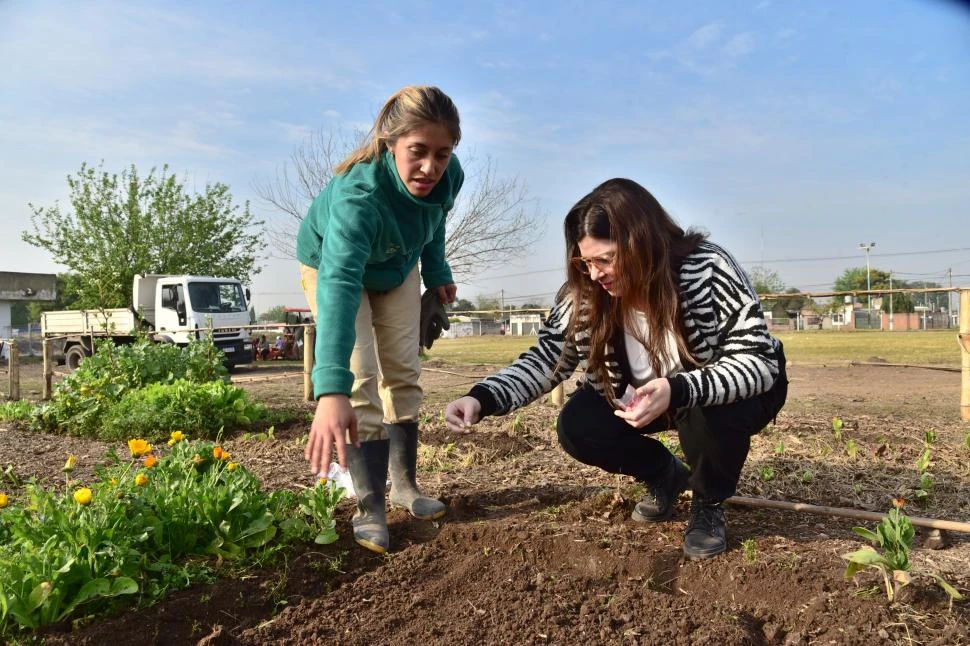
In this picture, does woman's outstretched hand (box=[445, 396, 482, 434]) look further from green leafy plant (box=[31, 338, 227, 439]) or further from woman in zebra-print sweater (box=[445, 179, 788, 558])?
green leafy plant (box=[31, 338, 227, 439])

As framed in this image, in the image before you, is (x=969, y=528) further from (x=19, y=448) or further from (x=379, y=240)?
(x=19, y=448)

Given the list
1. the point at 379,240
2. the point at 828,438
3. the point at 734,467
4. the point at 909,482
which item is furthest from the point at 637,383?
the point at 828,438

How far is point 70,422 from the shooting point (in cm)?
550

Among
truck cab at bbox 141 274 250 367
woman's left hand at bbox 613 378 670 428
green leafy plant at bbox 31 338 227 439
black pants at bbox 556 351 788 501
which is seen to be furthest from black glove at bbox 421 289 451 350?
truck cab at bbox 141 274 250 367

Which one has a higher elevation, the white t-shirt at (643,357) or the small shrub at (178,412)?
the white t-shirt at (643,357)

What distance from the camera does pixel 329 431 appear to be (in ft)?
5.64

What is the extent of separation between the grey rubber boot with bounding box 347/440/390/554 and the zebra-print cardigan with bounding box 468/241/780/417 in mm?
462

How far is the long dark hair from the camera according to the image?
2.12m

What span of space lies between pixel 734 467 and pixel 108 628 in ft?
6.13

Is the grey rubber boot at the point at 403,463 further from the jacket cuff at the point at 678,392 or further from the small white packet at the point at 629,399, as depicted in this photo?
the jacket cuff at the point at 678,392

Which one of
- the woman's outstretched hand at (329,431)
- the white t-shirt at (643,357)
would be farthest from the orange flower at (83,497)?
the white t-shirt at (643,357)

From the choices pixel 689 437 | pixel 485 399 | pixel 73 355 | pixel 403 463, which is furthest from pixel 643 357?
pixel 73 355

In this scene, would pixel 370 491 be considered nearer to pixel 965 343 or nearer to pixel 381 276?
pixel 381 276

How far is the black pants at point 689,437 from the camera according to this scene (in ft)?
7.40
